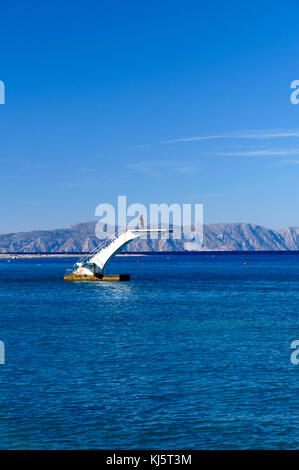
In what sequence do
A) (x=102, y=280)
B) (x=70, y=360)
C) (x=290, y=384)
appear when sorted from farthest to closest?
(x=102, y=280) → (x=70, y=360) → (x=290, y=384)

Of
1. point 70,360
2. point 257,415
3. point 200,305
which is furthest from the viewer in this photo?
Result: point 200,305

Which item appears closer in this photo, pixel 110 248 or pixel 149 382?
pixel 149 382

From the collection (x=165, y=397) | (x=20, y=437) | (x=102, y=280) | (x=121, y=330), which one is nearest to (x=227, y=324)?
(x=121, y=330)

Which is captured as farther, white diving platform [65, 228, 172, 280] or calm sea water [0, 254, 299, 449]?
white diving platform [65, 228, 172, 280]

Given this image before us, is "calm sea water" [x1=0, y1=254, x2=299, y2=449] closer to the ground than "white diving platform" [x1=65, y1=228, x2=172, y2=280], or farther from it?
closer to the ground

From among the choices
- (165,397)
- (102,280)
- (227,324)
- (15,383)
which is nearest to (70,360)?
(15,383)

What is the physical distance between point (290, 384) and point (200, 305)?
44530 millimetres

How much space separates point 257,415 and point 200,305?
164 ft

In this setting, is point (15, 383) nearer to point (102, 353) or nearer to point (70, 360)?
point (70, 360)

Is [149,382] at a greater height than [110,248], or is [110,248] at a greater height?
[110,248]

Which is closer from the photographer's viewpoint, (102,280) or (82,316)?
(82,316)

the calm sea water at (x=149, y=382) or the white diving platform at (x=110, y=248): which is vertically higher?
the white diving platform at (x=110, y=248)

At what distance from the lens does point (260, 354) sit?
37.2 metres

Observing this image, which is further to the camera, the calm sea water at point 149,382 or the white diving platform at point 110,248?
the white diving platform at point 110,248
